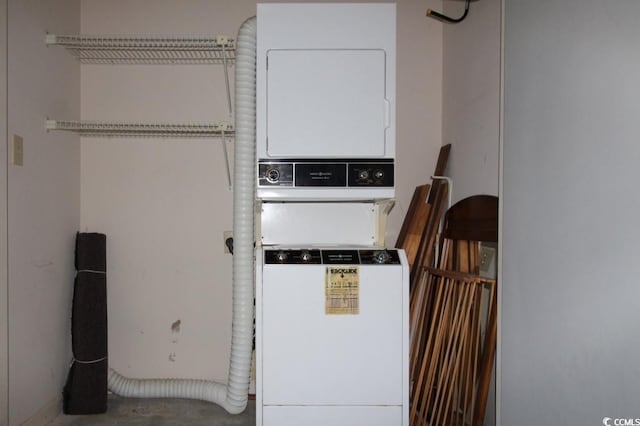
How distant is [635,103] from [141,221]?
2310 mm

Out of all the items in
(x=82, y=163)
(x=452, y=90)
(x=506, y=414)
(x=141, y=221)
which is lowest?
(x=506, y=414)

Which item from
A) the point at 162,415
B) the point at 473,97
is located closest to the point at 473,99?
the point at 473,97

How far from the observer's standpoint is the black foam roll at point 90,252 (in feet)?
6.95

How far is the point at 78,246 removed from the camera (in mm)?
2143

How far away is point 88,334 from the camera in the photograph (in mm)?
2059

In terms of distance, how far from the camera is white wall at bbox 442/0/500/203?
1.75 meters

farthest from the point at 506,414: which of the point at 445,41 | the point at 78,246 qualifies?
the point at 78,246

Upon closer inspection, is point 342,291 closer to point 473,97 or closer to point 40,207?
point 473,97

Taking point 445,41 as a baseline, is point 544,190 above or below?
below

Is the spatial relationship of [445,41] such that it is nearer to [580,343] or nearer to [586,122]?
[586,122]

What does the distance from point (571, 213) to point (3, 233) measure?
2.21 metres

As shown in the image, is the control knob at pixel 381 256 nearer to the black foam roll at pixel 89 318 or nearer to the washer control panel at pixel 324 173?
the washer control panel at pixel 324 173

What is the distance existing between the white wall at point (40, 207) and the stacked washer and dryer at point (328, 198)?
1.14 metres

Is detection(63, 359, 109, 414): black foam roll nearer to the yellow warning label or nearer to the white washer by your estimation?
the white washer
